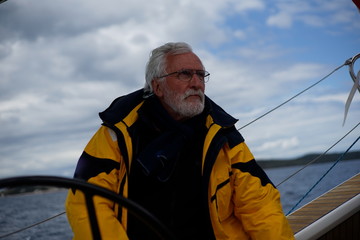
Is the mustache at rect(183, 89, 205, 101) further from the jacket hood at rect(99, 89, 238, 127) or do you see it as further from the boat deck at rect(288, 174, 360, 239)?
the boat deck at rect(288, 174, 360, 239)

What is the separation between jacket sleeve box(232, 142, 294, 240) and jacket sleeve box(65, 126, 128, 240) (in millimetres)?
473

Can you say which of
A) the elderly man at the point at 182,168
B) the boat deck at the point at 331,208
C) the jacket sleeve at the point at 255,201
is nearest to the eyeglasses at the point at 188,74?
the elderly man at the point at 182,168

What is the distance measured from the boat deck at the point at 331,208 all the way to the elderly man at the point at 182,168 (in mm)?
691

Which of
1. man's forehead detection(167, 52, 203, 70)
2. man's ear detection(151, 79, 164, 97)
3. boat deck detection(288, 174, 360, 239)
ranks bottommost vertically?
boat deck detection(288, 174, 360, 239)

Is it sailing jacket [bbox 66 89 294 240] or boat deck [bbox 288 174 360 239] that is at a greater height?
sailing jacket [bbox 66 89 294 240]

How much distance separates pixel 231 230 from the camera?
161 cm

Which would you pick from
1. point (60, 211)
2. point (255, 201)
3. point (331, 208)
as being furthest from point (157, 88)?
point (60, 211)

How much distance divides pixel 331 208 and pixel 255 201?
3.36 ft

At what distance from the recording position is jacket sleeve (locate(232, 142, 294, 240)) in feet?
4.95

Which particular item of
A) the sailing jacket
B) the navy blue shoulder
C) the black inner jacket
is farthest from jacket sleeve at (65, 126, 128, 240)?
the navy blue shoulder

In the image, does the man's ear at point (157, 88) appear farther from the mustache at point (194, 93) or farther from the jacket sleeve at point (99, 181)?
the jacket sleeve at point (99, 181)

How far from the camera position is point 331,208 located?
2354 millimetres

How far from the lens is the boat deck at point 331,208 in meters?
2.26

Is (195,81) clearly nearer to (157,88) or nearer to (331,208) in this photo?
(157,88)
